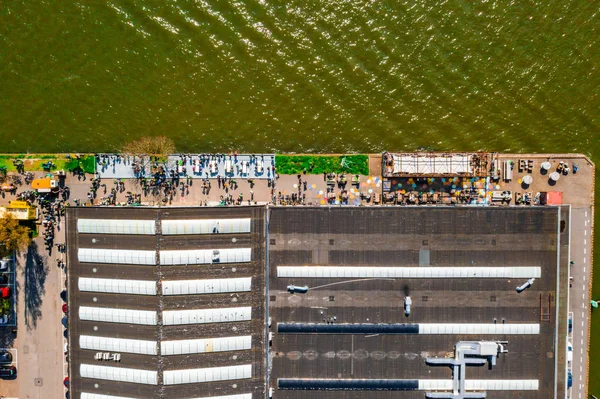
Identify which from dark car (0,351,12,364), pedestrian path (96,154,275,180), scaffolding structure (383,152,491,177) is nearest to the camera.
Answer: scaffolding structure (383,152,491,177)

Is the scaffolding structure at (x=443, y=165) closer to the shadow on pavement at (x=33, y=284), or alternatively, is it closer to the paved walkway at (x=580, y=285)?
the paved walkway at (x=580, y=285)

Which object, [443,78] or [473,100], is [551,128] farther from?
[443,78]

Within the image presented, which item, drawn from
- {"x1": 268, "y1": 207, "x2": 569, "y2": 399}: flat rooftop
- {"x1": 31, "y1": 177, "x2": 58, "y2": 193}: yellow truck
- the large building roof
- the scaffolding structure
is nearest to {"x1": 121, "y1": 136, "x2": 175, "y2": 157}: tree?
the large building roof

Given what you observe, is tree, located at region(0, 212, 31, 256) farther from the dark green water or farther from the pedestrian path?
the pedestrian path

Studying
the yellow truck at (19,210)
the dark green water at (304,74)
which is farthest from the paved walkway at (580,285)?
the yellow truck at (19,210)

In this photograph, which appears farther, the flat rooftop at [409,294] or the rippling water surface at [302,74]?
the rippling water surface at [302,74]
